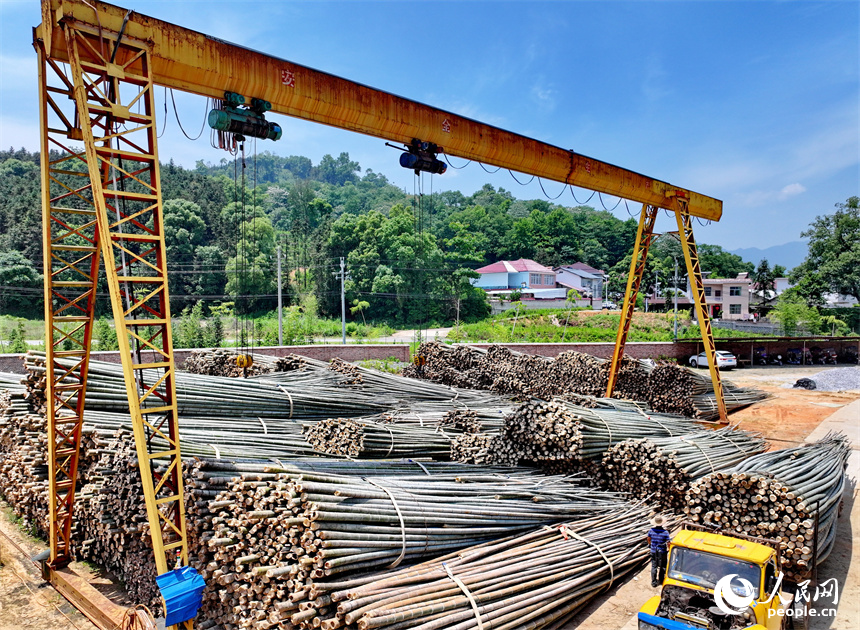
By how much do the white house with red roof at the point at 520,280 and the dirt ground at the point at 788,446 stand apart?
35.9m

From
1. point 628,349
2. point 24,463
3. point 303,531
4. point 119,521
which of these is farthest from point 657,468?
point 628,349

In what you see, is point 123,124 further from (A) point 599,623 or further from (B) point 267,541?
(A) point 599,623

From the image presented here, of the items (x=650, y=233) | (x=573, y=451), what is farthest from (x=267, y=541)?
(x=650, y=233)

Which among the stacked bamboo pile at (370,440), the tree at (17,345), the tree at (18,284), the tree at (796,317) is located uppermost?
the tree at (18,284)

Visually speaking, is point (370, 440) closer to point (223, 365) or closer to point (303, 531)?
point (303, 531)

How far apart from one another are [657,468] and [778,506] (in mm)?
2332

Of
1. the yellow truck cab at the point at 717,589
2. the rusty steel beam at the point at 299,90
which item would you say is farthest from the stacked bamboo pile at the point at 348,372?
the yellow truck cab at the point at 717,589

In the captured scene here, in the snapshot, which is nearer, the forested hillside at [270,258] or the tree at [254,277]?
the forested hillside at [270,258]

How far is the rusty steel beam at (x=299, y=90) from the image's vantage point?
684 centimetres

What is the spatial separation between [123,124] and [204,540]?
5.07 m

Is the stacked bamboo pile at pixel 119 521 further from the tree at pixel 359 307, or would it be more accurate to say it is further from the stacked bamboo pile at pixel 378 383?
the tree at pixel 359 307

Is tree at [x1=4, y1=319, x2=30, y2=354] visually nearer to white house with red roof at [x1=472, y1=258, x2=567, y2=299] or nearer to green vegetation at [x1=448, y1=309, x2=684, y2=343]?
green vegetation at [x1=448, y1=309, x2=684, y2=343]

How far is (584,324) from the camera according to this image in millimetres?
45844

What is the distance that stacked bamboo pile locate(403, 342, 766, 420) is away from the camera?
1798 centimetres
